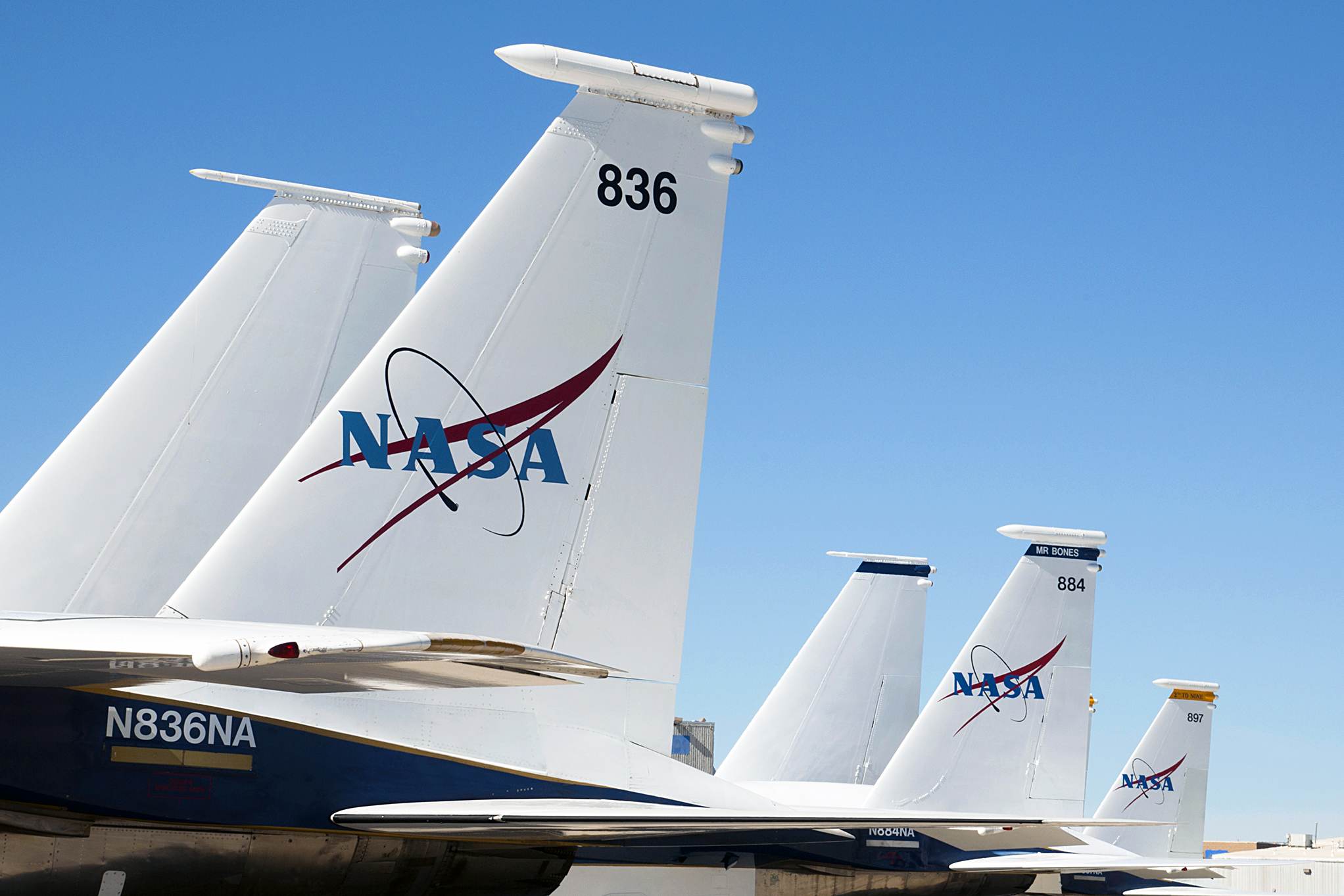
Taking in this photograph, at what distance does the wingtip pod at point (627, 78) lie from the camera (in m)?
7.41

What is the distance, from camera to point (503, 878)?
6.59 meters

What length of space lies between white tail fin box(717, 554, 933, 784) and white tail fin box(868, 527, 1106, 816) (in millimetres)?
4214

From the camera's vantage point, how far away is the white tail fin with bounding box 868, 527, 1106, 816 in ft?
49.8

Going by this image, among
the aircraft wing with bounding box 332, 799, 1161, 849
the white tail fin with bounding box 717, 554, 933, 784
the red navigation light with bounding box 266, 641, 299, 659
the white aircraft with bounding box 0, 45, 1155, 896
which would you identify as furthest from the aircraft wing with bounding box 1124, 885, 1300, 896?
the red navigation light with bounding box 266, 641, 299, 659

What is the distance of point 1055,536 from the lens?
16.3 m

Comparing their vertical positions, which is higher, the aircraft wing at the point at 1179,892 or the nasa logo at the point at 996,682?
the nasa logo at the point at 996,682

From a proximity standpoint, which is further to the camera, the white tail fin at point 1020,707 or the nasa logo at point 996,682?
the nasa logo at point 996,682

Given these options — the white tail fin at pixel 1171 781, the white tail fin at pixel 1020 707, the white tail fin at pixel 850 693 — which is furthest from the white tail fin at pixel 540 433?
the white tail fin at pixel 1171 781

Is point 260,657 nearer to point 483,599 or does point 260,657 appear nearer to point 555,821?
point 555,821

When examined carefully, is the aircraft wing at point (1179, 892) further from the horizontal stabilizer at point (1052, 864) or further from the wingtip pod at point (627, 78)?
the wingtip pod at point (627, 78)

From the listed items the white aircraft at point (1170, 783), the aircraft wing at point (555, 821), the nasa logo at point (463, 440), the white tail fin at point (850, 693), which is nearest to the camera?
the aircraft wing at point (555, 821)

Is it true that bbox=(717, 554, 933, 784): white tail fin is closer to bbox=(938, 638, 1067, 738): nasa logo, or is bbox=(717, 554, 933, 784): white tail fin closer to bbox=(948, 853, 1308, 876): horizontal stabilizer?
bbox=(938, 638, 1067, 738): nasa logo

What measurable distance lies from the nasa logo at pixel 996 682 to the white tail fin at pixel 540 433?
9307mm

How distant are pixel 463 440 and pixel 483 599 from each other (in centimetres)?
95
